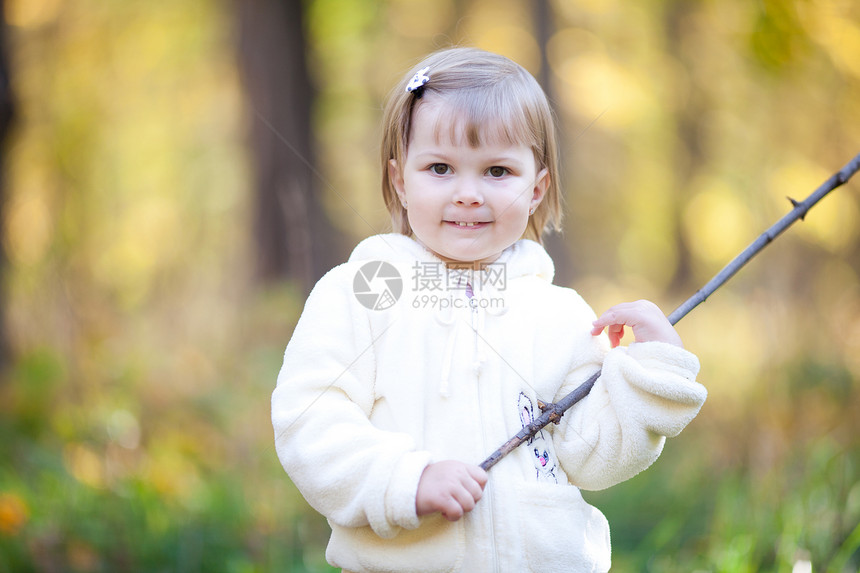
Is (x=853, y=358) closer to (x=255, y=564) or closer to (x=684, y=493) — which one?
(x=684, y=493)

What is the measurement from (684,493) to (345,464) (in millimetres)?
2649

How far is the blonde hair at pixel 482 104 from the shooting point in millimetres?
1766

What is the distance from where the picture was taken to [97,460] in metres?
3.58

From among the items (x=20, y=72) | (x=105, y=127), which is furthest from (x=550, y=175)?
(x=105, y=127)

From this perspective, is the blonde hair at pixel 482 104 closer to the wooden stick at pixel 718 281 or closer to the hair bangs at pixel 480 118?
the hair bangs at pixel 480 118

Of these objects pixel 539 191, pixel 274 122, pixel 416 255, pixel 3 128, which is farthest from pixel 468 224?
pixel 274 122

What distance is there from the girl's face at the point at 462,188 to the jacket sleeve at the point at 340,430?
0.27m

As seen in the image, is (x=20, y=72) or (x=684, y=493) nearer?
(x=684, y=493)

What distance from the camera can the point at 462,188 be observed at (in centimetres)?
177

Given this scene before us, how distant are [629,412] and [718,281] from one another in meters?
0.37

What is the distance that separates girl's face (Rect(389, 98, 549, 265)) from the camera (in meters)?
1.77

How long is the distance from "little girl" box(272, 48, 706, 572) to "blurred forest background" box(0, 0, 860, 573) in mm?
258

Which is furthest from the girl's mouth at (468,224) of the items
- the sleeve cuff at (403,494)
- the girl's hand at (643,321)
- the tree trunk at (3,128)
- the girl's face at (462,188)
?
the tree trunk at (3,128)

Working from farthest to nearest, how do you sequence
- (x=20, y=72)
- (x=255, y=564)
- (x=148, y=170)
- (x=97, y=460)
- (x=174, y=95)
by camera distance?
(x=148, y=170), (x=174, y=95), (x=20, y=72), (x=97, y=460), (x=255, y=564)
